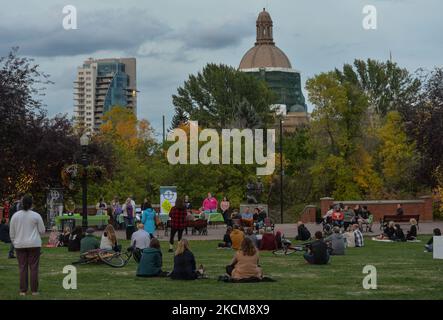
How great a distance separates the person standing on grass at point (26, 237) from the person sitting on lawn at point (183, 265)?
3915 mm

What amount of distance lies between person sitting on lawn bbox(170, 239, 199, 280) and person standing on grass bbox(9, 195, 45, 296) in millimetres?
3915

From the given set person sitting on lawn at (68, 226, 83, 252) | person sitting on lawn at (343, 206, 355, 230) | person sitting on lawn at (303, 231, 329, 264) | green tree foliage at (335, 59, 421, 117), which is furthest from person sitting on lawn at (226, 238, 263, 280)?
green tree foliage at (335, 59, 421, 117)

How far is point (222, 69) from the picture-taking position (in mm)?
92375

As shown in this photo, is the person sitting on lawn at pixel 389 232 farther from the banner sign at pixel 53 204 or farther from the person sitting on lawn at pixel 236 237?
the banner sign at pixel 53 204

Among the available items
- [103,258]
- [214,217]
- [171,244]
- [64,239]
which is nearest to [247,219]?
[214,217]

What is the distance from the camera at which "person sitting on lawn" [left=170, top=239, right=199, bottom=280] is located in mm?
20125

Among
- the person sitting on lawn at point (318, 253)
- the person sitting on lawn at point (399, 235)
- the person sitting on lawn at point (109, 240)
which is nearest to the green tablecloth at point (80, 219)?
the person sitting on lawn at point (399, 235)

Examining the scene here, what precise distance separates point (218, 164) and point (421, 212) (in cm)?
1519

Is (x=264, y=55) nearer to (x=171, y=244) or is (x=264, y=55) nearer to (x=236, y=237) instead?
(x=171, y=244)

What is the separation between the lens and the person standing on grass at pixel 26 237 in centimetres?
1683

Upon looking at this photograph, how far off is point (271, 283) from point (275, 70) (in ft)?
401
